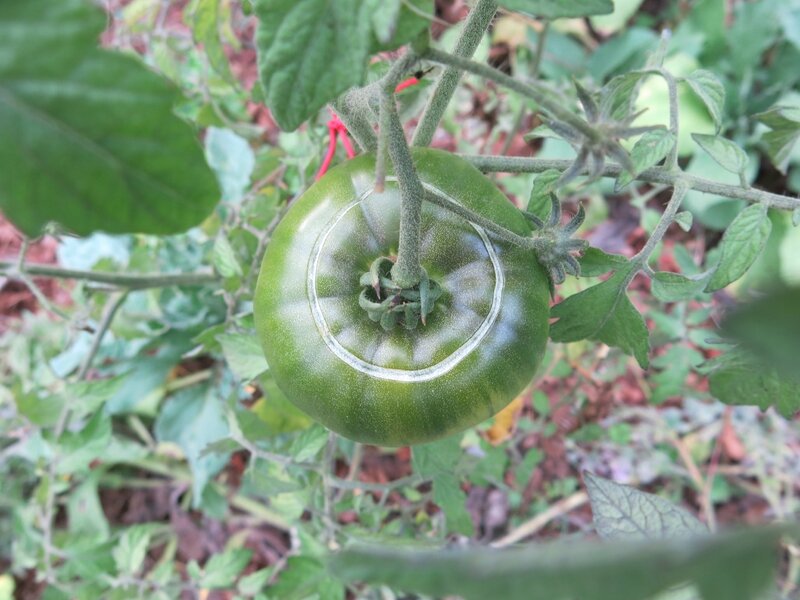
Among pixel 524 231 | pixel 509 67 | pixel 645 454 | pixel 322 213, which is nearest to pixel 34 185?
pixel 322 213

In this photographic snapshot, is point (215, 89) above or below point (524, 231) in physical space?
above

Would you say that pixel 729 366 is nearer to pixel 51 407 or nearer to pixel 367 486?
pixel 367 486

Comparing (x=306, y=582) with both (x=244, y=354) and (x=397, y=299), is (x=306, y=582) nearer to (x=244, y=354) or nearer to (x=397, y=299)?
(x=244, y=354)

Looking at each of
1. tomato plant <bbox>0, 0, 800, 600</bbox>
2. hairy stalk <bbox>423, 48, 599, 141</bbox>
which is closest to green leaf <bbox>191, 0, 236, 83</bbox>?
tomato plant <bbox>0, 0, 800, 600</bbox>

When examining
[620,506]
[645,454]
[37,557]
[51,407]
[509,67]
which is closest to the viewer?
[620,506]

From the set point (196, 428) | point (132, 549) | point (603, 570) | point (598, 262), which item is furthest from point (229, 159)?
point (603, 570)

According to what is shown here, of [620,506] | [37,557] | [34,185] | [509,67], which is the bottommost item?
[620,506]

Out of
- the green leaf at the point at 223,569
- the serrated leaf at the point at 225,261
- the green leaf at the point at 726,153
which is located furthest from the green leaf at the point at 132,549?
the green leaf at the point at 726,153

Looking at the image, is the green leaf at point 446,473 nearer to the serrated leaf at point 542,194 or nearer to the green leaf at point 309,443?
the green leaf at point 309,443
